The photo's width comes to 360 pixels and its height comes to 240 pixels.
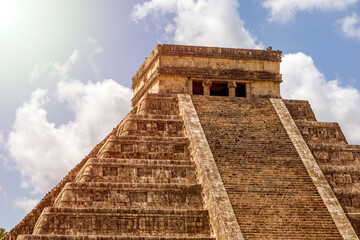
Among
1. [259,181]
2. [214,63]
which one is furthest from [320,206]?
[214,63]

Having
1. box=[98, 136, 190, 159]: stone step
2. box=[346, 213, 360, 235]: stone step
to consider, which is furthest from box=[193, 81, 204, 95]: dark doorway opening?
box=[346, 213, 360, 235]: stone step

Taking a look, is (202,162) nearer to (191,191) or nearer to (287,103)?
(191,191)

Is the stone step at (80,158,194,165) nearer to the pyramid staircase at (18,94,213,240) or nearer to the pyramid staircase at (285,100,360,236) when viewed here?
the pyramid staircase at (18,94,213,240)

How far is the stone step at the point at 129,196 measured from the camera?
17.1 meters

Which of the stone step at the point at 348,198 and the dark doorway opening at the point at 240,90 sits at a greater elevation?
the dark doorway opening at the point at 240,90

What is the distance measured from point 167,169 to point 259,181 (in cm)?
286

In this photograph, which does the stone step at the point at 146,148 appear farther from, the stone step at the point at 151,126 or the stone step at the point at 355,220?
the stone step at the point at 355,220

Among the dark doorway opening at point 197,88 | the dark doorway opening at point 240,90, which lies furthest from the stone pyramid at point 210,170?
the dark doorway opening at point 240,90

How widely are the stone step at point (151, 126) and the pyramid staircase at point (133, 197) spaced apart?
5cm

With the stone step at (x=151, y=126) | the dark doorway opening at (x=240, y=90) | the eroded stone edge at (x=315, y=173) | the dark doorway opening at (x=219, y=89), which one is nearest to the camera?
the eroded stone edge at (x=315, y=173)

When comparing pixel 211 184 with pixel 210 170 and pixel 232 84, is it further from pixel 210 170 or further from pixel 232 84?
pixel 232 84

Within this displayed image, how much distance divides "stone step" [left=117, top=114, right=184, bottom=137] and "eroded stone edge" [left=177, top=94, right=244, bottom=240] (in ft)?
1.22

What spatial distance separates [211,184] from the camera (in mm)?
17312

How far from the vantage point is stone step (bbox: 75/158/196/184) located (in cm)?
1791
